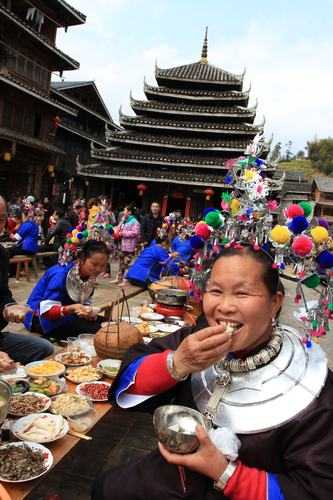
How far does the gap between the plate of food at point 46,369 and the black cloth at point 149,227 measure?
10.3 metres

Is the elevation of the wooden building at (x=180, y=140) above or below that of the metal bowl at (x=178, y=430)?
above

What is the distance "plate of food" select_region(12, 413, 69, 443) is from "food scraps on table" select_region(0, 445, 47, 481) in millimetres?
103

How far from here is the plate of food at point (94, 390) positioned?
2695 millimetres

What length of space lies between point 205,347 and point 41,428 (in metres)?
1.24

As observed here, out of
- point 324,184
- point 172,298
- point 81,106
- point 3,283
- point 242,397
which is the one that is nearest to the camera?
point 242,397

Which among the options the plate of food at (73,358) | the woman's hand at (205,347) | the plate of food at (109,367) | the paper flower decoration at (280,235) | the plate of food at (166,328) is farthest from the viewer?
the plate of food at (166,328)

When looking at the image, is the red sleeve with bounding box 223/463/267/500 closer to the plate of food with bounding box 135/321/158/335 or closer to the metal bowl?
the metal bowl

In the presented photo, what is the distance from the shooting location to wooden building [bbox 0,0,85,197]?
17359 mm

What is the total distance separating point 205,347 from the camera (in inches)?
61.1

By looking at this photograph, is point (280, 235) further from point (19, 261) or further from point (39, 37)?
point (39, 37)

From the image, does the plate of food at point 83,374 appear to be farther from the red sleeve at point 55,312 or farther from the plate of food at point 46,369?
the red sleeve at point 55,312

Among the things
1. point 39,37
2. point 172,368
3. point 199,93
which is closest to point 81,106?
point 199,93

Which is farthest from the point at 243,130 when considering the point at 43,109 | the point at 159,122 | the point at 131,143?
the point at 43,109

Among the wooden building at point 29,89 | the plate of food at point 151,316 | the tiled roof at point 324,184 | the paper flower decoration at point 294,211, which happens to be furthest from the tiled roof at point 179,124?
the paper flower decoration at point 294,211
